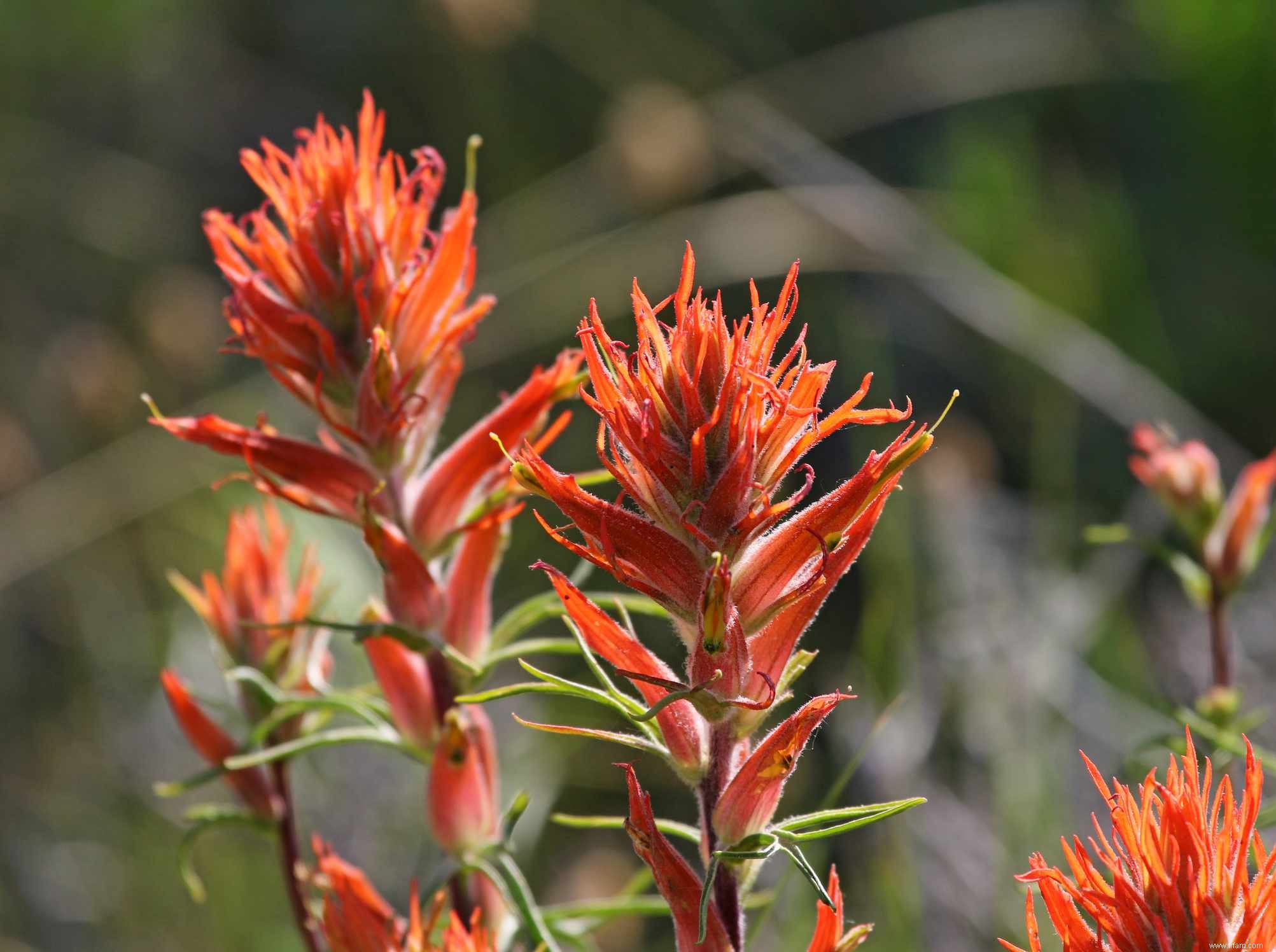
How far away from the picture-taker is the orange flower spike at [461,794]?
117 centimetres

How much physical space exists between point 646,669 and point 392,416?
36 cm

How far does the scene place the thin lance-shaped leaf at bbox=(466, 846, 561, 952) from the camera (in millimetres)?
960

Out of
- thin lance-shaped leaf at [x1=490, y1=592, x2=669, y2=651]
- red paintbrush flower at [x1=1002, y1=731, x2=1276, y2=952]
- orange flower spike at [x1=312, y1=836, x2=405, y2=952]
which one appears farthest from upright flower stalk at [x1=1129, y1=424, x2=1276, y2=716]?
orange flower spike at [x1=312, y1=836, x2=405, y2=952]

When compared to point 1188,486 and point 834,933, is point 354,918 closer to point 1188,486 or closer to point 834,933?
point 834,933

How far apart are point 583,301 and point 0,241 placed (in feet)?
10.3

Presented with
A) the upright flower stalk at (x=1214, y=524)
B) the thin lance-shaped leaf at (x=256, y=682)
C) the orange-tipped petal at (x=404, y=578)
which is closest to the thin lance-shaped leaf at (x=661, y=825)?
the orange-tipped petal at (x=404, y=578)

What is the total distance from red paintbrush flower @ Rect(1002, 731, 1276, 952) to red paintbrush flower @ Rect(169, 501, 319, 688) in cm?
85

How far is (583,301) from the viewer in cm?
431

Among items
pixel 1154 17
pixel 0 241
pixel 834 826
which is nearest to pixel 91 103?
pixel 0 241

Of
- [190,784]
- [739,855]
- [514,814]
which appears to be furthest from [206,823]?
[739,855]

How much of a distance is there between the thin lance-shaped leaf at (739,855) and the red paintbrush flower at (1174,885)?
0.16 m

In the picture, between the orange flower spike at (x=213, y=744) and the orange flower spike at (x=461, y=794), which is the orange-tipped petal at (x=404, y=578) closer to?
the orange flower spike at (x=461, y=794)

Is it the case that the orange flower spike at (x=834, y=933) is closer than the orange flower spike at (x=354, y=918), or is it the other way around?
the orange flower spike at (x=834, y=933)

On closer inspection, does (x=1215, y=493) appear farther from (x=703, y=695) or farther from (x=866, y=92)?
(x=866, y=92)
